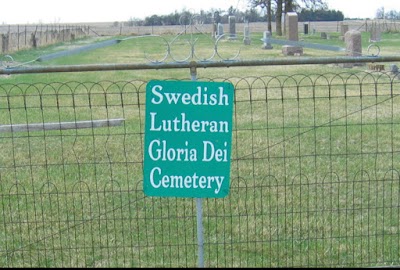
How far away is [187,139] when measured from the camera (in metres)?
4.12

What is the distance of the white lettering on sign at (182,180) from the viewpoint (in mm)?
4145

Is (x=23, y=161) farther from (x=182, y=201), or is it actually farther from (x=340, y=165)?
(x=340, y=165)

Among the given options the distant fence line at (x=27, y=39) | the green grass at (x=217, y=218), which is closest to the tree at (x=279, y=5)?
the distant fence line at (x=27, y=39)

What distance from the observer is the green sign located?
4074mm

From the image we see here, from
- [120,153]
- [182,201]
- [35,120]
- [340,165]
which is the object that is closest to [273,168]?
[340,165]

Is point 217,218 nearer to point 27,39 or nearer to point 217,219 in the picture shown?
point 217,219

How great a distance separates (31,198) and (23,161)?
2.14 metres

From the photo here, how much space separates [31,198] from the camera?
22.5 ft

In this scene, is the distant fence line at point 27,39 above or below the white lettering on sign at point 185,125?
above

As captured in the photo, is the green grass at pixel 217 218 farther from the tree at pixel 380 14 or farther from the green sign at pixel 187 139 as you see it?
the tree at pixel 380 14

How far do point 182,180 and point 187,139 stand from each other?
0.27 meters

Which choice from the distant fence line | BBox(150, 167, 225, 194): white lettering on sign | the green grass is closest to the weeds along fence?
the green grass

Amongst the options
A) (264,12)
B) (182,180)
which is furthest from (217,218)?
(264,12)

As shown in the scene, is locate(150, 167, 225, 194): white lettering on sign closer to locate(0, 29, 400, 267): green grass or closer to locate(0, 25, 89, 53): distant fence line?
locate(0, 29, 400, 267): green grass
